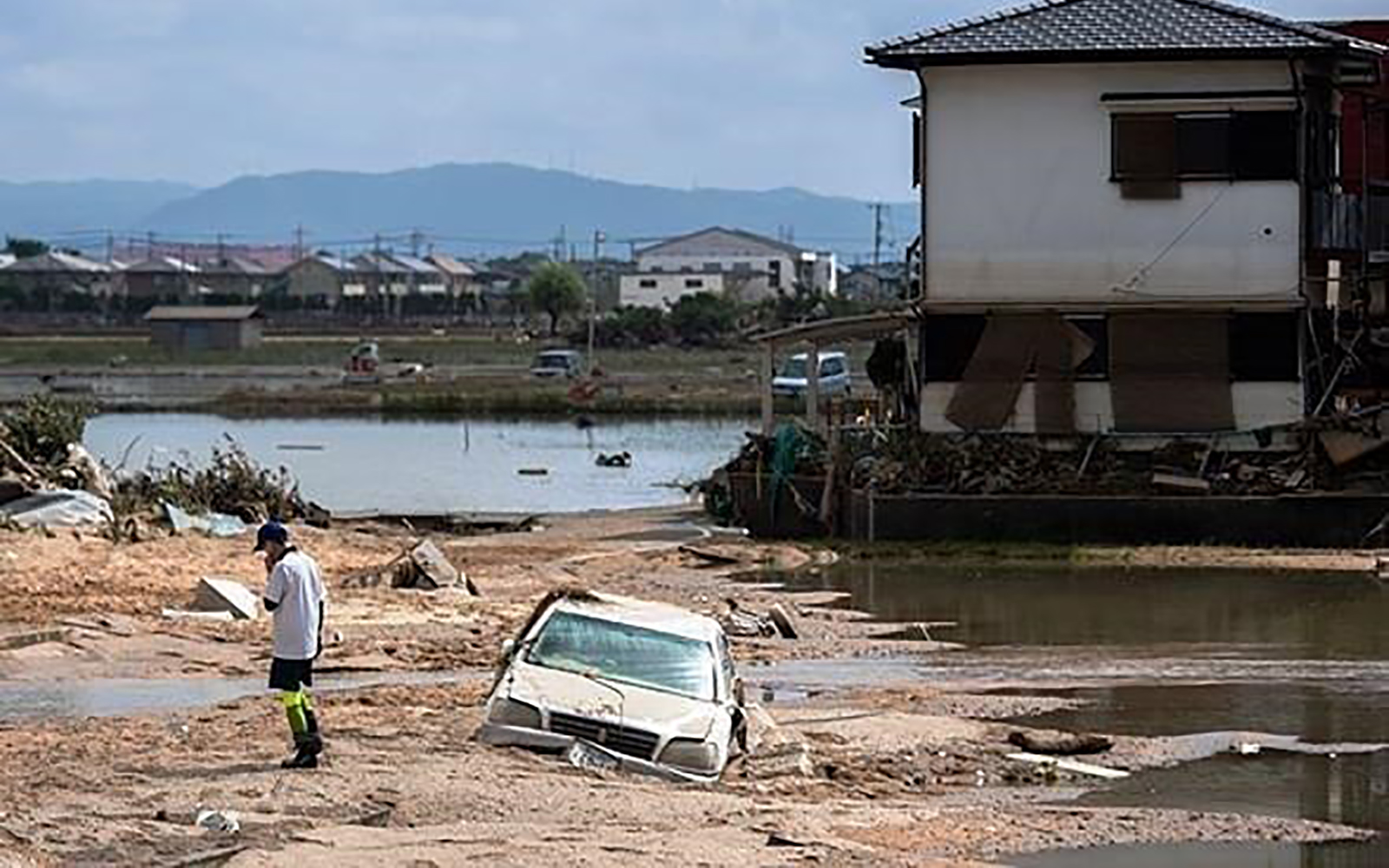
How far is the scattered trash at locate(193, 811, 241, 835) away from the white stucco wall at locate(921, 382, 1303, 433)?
27.1m

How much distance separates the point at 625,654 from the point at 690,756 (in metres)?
1.12

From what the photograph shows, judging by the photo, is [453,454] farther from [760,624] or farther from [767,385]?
[760,624]

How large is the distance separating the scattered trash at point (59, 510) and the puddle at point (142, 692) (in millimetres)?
12080

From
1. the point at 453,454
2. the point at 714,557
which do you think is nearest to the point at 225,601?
the point at 714,557

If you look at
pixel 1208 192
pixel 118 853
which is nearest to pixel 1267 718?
pixel 118 853

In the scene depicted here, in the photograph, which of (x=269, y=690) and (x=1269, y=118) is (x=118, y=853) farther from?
(x=1269, y=118)

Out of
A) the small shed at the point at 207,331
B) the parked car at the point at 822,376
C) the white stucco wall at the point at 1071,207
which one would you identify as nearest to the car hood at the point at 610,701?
the white stucco wall at the point at 1071,207

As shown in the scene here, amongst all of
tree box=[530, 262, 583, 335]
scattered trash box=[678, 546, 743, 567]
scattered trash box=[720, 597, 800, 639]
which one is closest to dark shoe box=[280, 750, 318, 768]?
scattered trash box=[720, 597, 800, 639]

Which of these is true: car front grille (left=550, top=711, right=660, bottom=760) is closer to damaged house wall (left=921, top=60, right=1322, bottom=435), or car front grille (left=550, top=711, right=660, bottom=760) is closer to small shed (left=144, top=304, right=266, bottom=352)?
damaged house wall (left=921, top=60, right=1322, bottom=435)

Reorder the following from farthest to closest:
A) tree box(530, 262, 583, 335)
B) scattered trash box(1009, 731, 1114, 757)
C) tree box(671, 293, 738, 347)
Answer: tree box(530, 262, 583, 335) → tree box(671, 293, 738, 347) → scattered trash box(1009, 731, 1114, 757)

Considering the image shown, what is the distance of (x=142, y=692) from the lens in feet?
77.3

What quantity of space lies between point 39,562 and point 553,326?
435 feet

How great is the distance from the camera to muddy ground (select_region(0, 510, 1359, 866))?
1530cm

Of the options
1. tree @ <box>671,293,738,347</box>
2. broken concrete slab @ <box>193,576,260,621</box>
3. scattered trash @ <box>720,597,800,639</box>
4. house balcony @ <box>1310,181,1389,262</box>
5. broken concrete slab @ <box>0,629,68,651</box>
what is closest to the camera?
broken concrete slab @ <box>0,629,68,651</box>
